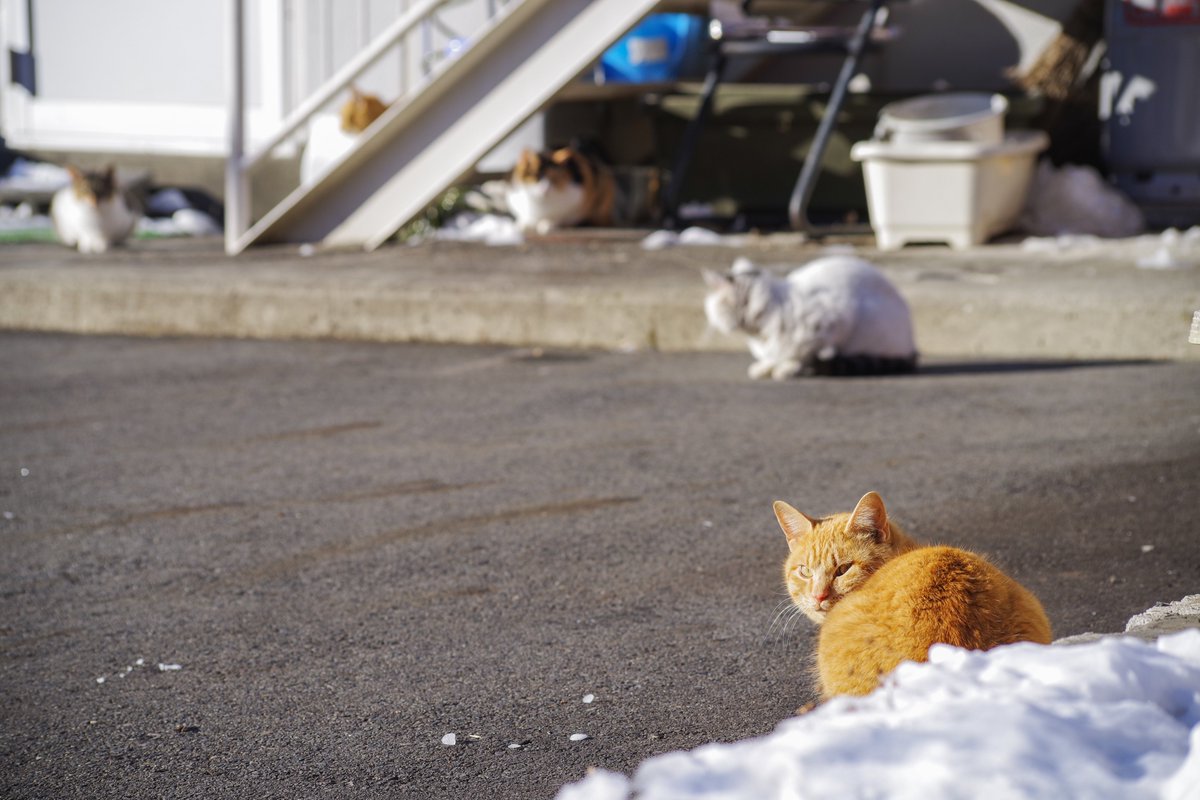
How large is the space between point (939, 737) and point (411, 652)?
5.60ft

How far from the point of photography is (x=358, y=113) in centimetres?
962

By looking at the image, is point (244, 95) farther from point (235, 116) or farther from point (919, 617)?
point (919, 617)

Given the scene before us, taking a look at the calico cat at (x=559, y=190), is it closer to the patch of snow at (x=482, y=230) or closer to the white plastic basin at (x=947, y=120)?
the patch of snow at (x=482, y=230)

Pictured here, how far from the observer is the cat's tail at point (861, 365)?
5617 millimetres

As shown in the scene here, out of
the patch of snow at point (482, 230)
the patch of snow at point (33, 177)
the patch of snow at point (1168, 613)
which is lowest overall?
the patch of snow at point (33, 177)

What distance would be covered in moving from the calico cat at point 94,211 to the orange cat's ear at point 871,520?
8.04 m

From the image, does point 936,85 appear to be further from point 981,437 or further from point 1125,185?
point 981,437

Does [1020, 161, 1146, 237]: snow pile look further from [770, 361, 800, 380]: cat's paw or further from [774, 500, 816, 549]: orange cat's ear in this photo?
[774, 500, 816, 549]: orange cat's ear

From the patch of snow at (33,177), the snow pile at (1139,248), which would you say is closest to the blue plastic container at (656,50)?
the snow pile at (1139,248)

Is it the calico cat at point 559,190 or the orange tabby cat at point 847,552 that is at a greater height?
the orange tabby cat at point 847,552

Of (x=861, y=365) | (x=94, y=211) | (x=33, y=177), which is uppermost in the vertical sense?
(x=861, y=365)

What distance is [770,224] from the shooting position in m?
9.71

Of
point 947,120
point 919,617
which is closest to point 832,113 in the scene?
point 947,120

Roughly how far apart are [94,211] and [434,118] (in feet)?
9.14
